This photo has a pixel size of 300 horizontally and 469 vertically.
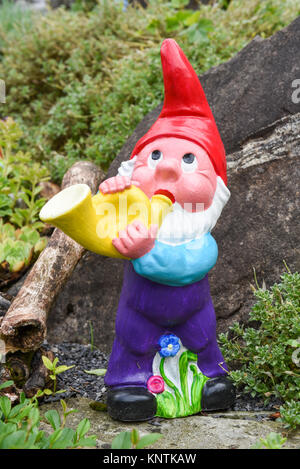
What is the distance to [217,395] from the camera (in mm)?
2297

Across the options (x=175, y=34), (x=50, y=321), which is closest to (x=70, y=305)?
(x=50, y=321)

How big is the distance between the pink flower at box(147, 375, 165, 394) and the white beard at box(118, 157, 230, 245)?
0.65 meters

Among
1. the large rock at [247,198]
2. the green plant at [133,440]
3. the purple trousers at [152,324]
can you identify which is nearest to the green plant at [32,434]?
the green plant at [133,440]

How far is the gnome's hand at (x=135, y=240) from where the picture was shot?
210 cm

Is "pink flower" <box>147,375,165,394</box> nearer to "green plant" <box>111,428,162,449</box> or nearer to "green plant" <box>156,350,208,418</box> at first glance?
"green plant" <box>156,350,208,418</box>

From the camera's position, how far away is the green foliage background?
4.13m

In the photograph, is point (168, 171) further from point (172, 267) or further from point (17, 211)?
point (17, 211)

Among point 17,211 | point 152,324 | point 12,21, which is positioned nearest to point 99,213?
point 152,324

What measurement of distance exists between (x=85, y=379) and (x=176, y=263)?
3.17ft

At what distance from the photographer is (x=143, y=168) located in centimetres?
230

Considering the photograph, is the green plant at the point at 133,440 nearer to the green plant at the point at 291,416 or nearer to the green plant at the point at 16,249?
the green plant at the point at 291,416

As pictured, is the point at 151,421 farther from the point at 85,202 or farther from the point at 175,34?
the point at 175,34
